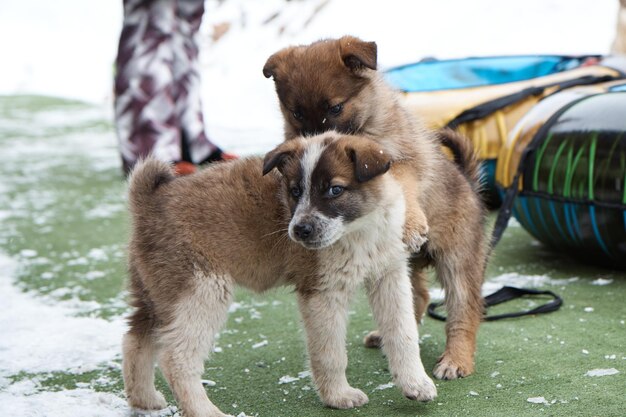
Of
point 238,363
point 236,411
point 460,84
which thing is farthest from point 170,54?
point 236,411

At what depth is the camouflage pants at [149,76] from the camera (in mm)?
7359

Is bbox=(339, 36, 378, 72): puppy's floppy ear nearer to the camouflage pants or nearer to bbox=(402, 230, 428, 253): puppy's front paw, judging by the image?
bbox=(402, 230, 428, 253): puppy's front paw

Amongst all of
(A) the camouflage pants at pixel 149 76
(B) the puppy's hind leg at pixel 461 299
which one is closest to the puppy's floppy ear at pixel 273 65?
(B) the puppy's hind leg at pixel 461 299

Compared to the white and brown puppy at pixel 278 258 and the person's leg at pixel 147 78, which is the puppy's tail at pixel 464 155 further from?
the person's leg at pixel 147 78

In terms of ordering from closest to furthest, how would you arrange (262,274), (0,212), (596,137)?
1. (262,274)
2. (596,137)
3. (0,212)

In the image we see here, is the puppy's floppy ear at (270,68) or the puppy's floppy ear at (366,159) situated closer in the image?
the puppy's floppy ear at (366,159)

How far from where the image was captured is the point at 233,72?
656 inches

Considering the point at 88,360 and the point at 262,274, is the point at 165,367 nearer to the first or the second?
the point at 262,274

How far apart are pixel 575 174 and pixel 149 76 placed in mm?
4224

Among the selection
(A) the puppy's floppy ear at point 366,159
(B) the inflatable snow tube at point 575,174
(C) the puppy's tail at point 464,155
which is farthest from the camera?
(B) the inflatable snow tube at point 575,174

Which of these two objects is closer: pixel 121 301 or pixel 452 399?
pixel 452 399

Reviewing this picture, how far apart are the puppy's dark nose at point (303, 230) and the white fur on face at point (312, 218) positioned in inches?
0.5

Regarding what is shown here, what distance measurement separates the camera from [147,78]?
24.5 ft

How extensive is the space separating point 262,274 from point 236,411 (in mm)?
516
